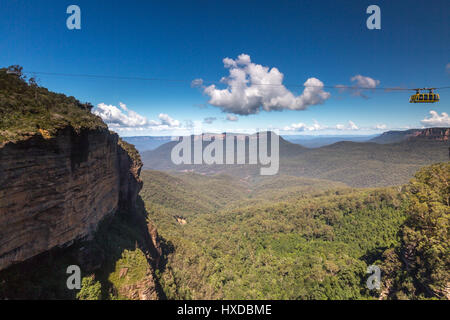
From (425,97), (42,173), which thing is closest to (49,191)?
(42,173)

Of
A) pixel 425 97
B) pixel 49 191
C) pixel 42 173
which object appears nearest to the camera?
pixel 42 173

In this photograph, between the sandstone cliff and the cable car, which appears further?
the cable car

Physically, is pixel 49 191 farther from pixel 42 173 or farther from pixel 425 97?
pixel 425 97

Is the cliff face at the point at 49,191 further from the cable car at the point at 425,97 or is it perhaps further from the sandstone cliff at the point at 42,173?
the cable car at the point at 425,97

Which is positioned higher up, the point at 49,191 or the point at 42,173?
the point at 42,173

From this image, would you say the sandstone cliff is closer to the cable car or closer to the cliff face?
the cliff face

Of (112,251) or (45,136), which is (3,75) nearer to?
(45,136)

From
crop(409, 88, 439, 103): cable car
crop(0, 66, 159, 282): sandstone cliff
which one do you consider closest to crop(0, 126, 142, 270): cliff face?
crop(0, 66, 159, 282): sandstone cliff

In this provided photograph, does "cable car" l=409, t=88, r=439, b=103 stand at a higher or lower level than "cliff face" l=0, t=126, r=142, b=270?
higher
